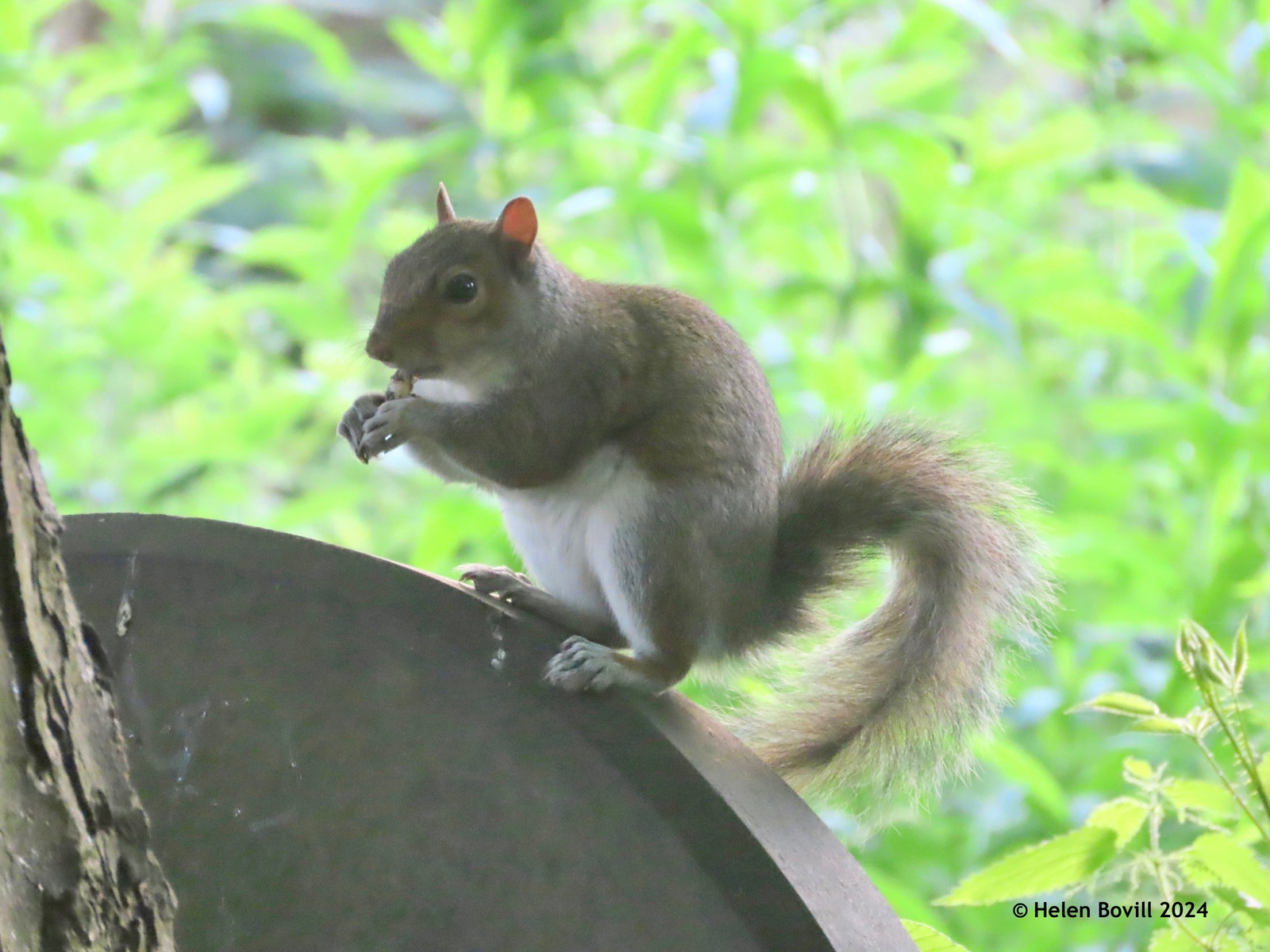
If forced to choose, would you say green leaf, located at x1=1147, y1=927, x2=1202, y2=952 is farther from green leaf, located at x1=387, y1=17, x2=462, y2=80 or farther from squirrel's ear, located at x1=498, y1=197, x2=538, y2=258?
green leaf, located at x1=387, y1=17, x2=462, y2=80

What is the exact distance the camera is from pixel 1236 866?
2.24 ft

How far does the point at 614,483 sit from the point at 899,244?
3.94 ft

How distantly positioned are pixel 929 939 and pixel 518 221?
640 millimetres

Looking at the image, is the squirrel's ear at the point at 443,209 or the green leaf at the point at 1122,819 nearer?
the green leaf at the point at 1122,819

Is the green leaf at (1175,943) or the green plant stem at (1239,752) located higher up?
the green plant stem at (1239,752)

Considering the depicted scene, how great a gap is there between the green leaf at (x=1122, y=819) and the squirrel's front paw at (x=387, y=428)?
562mm

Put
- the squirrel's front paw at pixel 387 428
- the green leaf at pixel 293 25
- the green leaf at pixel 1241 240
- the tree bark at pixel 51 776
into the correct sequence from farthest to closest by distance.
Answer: the green leaf at pixel 293 25 < the green leaf at pixel 1241 240 < the squirrel's front paw at pixel 387 428 < the tree bark at pixel 51 776

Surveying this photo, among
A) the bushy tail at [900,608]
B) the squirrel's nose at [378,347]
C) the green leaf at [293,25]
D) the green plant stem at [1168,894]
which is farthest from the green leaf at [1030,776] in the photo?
the green leaf at [293,25]

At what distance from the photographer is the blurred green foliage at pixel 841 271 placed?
1.68m

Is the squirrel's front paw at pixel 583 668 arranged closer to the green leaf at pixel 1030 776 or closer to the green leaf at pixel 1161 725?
the green leaf at pixel 1161 725

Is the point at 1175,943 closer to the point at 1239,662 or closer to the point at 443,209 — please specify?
the point at 1239,662

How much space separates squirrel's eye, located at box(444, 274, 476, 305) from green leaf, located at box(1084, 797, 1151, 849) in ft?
2.01

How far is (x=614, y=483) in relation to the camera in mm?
1069

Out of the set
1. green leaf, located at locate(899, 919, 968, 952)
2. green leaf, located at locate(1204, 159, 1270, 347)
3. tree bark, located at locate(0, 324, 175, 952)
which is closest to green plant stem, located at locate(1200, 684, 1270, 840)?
green leaf, located at locate(899, 919, 968, 952)
